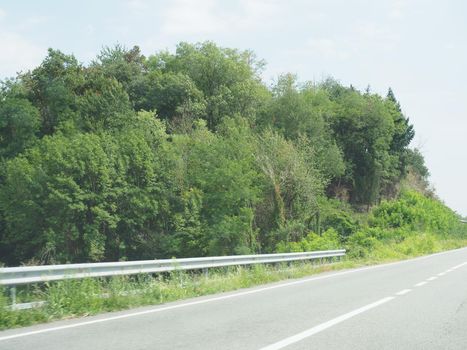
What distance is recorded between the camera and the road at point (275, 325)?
7.58 metres

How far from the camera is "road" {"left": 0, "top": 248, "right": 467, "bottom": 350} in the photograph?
24.9 ft

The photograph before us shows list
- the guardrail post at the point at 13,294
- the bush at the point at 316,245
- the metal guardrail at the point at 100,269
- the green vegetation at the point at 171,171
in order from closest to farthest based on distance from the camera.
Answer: the guardrail post at the point at 13,294 < the metal guardrail at the point at 100,269 < the bush at the point at 316,245 < the green vegetation at the point at 171,171

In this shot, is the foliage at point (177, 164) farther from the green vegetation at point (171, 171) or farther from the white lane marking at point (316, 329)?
the white lane marking at point (316, 329)

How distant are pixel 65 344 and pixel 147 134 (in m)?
52.5

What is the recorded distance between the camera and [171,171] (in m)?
56.9

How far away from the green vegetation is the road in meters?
23.2

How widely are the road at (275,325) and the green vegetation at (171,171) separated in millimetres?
23174

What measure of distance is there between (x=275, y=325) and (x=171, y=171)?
4830 centimetres

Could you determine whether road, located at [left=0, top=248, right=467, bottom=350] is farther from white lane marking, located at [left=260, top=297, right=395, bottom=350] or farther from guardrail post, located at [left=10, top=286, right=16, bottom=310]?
guardrail post, located at [left=10, top=286, right=16, bottom=310]

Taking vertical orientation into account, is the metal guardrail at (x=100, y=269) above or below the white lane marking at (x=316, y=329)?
above

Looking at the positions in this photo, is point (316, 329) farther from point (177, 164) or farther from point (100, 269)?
point (177, 164)

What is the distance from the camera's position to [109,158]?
179 feet

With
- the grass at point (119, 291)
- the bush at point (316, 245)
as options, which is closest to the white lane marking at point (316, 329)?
the grass at point (119, 291)

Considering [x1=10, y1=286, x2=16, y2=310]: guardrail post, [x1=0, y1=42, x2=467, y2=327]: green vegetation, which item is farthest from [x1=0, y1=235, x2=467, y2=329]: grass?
[x1=0, y1=42, x2=467, y2=327]: green vegetation
